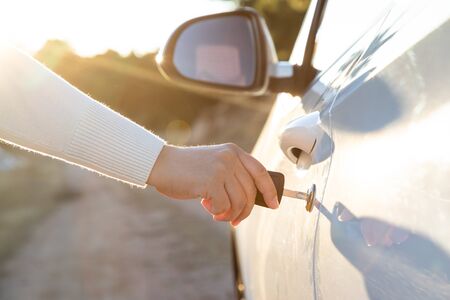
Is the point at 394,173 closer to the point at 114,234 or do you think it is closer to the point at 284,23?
the point at 114,234

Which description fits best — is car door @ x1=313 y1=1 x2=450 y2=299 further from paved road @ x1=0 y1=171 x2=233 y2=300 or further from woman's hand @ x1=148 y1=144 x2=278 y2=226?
paved road @ x1=0 y1=171 x2=233 y2=300

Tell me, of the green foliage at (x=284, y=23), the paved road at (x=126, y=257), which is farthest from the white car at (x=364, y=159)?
the green foliage at (x=284, y=23)

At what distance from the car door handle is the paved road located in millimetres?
5181

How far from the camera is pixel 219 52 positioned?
287 cm

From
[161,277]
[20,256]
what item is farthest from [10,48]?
[20,256]

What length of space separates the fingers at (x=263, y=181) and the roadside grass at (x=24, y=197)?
10218mm

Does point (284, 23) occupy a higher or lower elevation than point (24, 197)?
higher

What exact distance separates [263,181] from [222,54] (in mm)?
1092

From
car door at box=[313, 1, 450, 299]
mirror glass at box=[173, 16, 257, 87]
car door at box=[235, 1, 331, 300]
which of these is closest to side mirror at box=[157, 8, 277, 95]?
mirror glass at box=[173, 16, 257, 87]

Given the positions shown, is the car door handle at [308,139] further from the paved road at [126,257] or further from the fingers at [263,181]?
the paved road at [126,257]

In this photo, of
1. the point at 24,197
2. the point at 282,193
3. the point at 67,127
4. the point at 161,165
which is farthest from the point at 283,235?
the point at 24,197

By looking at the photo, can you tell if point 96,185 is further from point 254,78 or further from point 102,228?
point 254,78

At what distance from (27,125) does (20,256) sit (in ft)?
32.5

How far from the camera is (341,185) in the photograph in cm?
157
